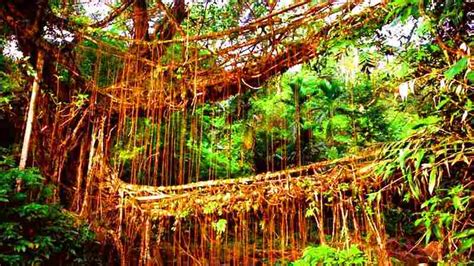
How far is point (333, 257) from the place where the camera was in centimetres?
262

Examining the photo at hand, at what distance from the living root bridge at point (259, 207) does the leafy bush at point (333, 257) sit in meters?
0.20

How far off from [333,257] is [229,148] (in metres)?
2.07

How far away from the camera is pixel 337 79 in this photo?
8750mm

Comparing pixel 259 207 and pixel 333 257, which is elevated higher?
pixel 259 207

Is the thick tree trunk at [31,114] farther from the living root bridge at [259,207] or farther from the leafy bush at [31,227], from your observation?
the living root bridge at [259,207]

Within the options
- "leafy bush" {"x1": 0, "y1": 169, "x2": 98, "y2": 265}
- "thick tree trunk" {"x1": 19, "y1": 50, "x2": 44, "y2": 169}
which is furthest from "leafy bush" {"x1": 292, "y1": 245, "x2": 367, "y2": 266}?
"thick tree trunk" {"x1": 19, "y1": 50, "x2": 44, "y2": 169}

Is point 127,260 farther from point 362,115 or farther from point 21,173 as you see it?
point 362,115

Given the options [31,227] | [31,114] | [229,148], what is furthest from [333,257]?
[31,114]

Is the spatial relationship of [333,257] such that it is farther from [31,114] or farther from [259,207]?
[31,114]

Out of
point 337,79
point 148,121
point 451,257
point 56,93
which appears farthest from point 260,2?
point 337,79

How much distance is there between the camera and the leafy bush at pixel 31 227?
250 centimetres

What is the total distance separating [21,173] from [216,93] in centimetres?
207

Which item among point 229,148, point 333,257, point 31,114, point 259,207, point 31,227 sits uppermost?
point 31,114

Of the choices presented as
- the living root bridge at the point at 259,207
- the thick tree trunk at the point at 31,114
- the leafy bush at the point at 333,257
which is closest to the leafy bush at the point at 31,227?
the thick tree trunk at the point at 31,114
